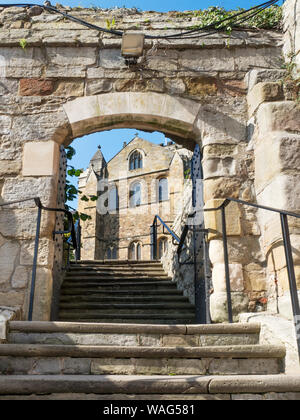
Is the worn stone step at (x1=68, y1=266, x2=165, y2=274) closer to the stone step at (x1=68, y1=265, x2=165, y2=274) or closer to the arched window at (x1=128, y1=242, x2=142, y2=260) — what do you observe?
the stone step at (x1=68, y1=265, x2=165, y2=274)

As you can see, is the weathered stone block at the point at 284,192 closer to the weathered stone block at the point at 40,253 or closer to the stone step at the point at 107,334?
the stone step at the point at 107,334

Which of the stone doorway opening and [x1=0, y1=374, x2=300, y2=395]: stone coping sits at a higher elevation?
the stone doorway opening

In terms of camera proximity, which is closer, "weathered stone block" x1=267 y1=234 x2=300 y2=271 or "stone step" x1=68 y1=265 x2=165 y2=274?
"weathered stone block" x1=267 y1=234 x2=300 y2=271

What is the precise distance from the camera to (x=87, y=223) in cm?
2666

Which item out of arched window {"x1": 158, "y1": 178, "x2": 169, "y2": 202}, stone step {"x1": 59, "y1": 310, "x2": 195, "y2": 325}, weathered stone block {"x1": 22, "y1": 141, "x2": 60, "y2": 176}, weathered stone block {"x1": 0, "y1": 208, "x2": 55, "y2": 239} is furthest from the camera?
arched window {"x1": 158, "y1": 178, "x2": 169, "y2": 202}

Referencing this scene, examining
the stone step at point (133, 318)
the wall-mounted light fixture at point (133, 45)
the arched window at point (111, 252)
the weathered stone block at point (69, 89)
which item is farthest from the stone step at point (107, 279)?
the arched window at point (111, 252)

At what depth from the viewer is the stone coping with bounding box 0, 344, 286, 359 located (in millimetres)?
2748

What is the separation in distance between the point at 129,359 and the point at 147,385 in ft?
1.56

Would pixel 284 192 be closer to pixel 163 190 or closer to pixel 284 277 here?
pixel 284 277

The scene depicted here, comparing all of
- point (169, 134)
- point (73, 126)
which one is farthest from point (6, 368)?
point (169, 134)

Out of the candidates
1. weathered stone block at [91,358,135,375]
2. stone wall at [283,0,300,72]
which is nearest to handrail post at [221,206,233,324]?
weathered stone block at [91,358,135,375]

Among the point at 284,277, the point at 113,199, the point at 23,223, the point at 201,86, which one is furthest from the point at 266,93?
the point at 113,199

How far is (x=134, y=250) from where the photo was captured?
2570cm

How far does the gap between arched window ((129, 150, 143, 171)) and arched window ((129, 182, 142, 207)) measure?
1.50 metres
